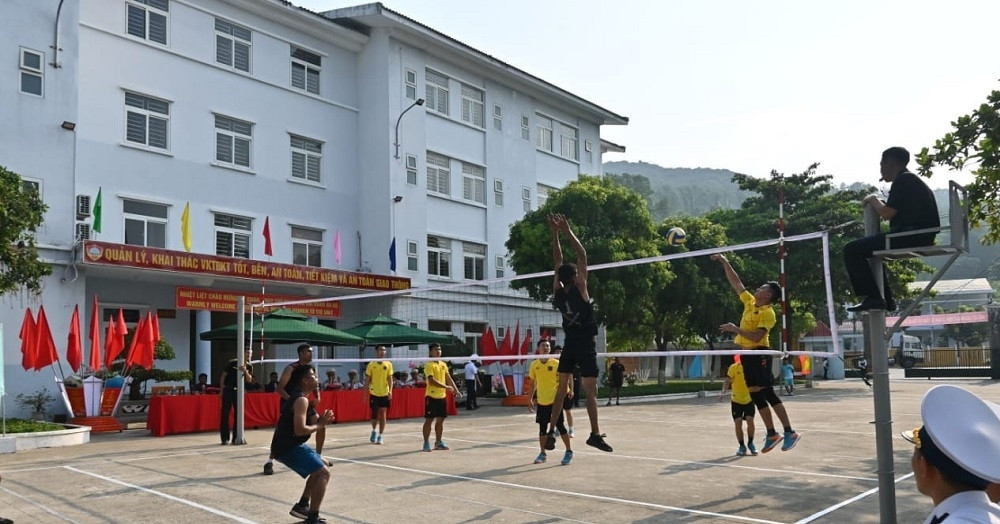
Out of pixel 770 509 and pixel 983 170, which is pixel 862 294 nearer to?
pixel 770 509

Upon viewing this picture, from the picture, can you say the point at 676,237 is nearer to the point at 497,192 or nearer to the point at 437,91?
the point at 437,91

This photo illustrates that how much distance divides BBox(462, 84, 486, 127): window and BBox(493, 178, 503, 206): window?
2541mm

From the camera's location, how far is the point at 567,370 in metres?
10.4

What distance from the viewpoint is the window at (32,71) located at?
75.2 ft

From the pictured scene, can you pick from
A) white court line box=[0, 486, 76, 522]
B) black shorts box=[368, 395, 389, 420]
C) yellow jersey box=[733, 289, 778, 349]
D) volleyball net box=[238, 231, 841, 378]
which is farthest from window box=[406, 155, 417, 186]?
yellow jersey box=[733, 289, 778, 349]

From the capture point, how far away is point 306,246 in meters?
30.9

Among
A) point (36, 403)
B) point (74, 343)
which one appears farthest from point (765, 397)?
point (36, 403)

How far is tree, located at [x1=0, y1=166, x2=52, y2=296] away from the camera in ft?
55.9

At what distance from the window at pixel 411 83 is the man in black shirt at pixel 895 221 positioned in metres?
27.5

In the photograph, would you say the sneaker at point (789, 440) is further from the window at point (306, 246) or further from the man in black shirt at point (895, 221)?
the window at point (306, 246)

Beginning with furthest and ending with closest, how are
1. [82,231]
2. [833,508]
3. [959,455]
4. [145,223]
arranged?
[145,223] → [82,231] → [833,508] → [959,455]

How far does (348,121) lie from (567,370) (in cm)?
2438

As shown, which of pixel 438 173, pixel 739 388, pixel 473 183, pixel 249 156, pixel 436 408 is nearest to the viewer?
pixel 739 388

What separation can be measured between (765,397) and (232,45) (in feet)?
75.0
